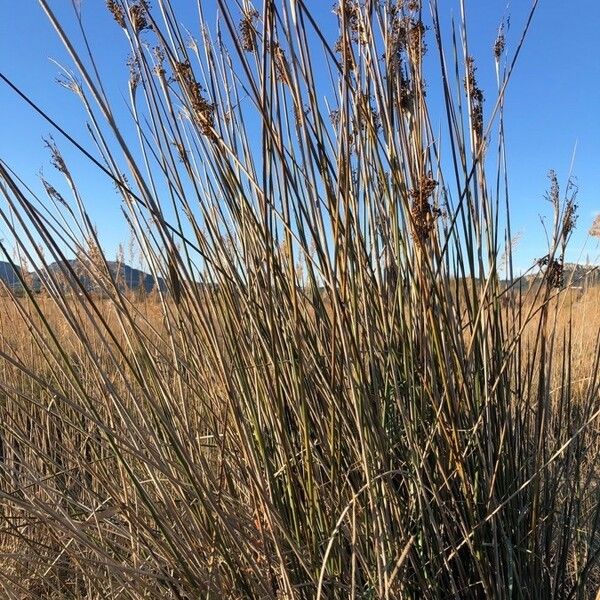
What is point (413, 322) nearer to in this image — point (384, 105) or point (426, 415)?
point (426, 415)

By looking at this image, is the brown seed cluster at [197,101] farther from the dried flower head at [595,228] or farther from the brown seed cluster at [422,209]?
the dried flower head at [595,228]

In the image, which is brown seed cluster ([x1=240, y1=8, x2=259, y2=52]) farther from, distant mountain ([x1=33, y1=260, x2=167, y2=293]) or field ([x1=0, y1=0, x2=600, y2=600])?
distant mountain ([x1=33, y1=260, x2=167, y2=293])

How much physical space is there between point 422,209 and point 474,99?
1.14 ft

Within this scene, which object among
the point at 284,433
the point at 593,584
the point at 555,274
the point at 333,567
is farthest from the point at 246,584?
the point at 593,584

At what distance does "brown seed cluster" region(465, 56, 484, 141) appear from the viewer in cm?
85

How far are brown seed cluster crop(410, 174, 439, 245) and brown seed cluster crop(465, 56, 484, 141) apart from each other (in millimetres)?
273

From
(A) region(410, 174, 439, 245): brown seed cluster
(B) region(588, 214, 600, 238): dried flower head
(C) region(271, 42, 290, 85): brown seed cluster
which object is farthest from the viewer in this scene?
(B) region(588, 214, 600, 238): dried flower head

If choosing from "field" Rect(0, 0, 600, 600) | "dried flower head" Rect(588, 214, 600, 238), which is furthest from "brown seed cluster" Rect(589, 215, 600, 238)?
"field" Rect(0, 0, 600, 600)

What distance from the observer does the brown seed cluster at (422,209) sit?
60cm

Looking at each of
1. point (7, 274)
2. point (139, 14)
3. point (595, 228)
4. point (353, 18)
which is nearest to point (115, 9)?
point (139, 14)

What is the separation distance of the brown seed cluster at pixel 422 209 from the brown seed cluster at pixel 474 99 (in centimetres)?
27

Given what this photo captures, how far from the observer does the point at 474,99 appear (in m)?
0.86

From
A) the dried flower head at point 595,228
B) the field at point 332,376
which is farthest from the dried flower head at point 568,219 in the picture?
the dried flower head at point 595,228

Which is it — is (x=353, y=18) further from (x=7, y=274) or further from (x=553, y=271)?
(x=7, y=274)
